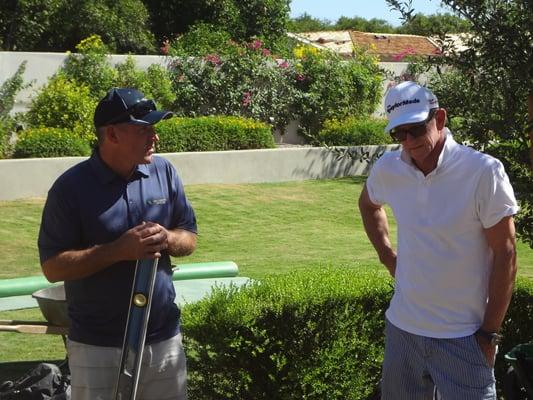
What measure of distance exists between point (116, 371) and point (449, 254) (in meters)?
1.33

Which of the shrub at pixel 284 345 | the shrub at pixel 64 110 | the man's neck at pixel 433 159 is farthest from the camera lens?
the shrub at pixel 64 110

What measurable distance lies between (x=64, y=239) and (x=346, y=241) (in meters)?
8.63

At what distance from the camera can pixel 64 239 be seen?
11.8ft

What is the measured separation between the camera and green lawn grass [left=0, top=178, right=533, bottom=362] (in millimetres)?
10367

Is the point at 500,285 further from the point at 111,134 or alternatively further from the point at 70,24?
the point at 70,24

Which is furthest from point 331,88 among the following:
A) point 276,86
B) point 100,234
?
point 100,234

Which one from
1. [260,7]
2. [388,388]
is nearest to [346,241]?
[388,388]

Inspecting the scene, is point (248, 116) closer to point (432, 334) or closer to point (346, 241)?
point (346, 241)

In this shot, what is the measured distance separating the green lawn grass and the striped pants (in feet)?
14.0

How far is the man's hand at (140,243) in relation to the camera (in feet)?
11.3

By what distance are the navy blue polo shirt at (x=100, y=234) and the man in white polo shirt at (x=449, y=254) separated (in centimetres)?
96

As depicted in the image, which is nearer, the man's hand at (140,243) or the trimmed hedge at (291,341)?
the man's hand at (140,243)

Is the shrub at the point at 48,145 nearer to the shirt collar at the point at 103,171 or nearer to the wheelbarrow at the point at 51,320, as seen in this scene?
the wheelbarrow at the point at 51,320

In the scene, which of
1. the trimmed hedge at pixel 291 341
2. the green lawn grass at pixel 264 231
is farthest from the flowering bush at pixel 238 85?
the trimmed hedge at pixel 291 341
